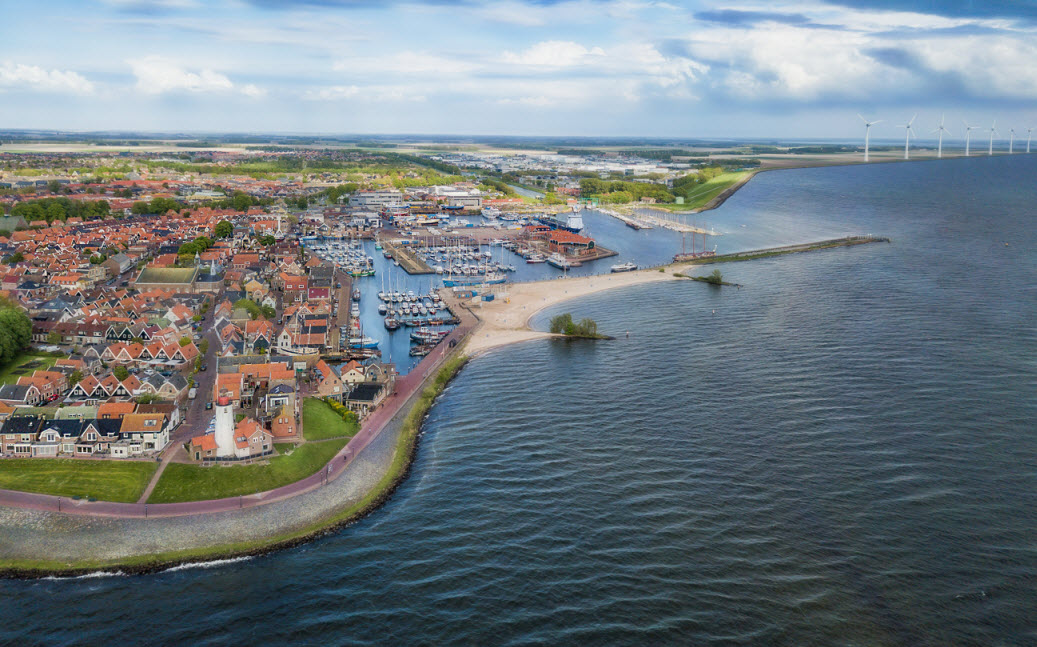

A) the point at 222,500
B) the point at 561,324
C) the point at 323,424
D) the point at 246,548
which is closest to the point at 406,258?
the point at 561,324

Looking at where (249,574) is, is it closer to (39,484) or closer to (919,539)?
(39,484)

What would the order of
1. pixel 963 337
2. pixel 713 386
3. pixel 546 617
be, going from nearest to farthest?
1. pixel 546 617
2. pixel 713 386
3. pixel 963 337

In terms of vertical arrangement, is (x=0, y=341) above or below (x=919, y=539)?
above

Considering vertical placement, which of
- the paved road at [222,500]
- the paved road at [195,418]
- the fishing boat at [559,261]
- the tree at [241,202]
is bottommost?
the paved road at [222,500]

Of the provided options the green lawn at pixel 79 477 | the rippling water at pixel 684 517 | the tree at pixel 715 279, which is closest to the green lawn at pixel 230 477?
the green lawn at pixel 79 477

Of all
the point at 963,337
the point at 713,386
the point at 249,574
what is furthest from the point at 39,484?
the point at 963,337

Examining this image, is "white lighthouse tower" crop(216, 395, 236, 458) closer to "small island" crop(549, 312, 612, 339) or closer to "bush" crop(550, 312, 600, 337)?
"small island" crop(549, 312, 612, 339)

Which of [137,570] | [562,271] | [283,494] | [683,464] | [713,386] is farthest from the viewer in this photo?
[562,271]

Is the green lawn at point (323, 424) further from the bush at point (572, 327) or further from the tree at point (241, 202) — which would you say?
the tree at point (241, 202)
